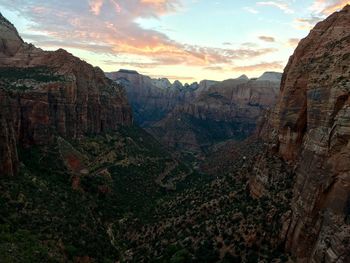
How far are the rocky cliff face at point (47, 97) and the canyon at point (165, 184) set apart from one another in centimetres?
32

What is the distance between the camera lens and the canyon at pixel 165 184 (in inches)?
1532

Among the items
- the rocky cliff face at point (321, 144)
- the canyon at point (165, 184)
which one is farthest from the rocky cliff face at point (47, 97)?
the rocky cliff face at point (321, 144)

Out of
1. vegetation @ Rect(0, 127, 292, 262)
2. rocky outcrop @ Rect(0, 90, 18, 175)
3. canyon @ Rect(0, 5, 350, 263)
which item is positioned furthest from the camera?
rocky outcrop @ Rect(0, 90, 18, 175)

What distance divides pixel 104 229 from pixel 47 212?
12893 mm

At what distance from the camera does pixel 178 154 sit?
181000mm

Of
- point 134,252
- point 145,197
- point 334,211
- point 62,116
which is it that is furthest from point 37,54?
point 334,211

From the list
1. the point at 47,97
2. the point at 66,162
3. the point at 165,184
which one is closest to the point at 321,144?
the point at 66,162

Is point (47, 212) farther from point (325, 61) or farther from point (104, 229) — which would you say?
point (325, 61)

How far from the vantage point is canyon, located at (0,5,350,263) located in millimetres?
38906

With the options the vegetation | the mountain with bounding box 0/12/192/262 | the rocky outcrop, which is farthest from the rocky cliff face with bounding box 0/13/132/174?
the vegetation

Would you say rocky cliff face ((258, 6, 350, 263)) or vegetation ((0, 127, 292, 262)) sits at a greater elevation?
rocky cliff face ((258, 6, 350, 263))

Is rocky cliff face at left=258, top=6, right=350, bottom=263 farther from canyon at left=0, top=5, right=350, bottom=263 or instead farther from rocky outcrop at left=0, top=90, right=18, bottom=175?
rocky outcrop at left=0, top=90, right=18, bottom=175

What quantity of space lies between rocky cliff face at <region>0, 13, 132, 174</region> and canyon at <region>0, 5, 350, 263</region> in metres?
0.32

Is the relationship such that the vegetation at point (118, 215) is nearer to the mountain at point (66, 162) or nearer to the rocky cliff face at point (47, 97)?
the mountain at point (66, 162)
